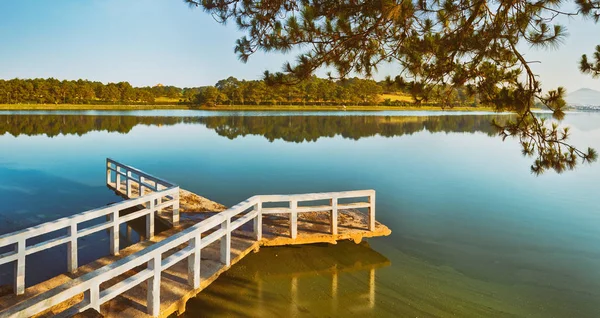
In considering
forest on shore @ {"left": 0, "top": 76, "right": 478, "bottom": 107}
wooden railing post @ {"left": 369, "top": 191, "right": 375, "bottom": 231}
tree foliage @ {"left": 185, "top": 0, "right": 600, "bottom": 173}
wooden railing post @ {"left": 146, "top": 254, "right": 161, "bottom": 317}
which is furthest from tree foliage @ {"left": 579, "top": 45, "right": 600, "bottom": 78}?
forest on shore @ {"left": 0, "top": 76, "right": 478, "bottom": 107}

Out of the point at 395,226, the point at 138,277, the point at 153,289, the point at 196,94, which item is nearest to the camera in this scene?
the point at 138,277

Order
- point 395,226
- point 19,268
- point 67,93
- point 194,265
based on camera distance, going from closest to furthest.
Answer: point 19,268 → point 194,265 → point 395,226 → point 67,93

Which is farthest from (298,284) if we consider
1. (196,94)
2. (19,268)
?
(196,94)

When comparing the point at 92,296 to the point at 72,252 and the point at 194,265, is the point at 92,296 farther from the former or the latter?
the point at 72,252

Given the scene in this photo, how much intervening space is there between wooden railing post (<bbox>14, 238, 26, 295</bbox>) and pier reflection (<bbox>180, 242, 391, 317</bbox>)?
195 cm

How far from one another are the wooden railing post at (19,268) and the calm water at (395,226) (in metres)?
1.31

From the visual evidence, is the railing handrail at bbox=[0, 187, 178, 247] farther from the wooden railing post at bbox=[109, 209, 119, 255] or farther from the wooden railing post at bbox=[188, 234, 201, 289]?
the wooden railing post at bbox=[188, 234, 201, 289]

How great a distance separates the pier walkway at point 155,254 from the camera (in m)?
3.99

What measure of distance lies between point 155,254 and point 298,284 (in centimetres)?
252

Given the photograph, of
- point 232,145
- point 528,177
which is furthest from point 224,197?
point 232,145

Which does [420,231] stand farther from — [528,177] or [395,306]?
[528,177]

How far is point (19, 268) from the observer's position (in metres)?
4.84

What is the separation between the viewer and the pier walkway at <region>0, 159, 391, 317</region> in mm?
3986

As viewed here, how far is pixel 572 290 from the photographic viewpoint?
6.31 metres
